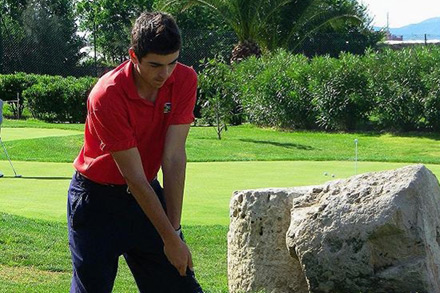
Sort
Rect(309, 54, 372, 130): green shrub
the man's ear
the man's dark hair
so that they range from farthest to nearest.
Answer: Rect(309, 54, 372, 130): green shrub
the man's ear
the man's dark hair

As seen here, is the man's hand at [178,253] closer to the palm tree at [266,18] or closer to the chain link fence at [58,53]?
the palm tree at [266,18]

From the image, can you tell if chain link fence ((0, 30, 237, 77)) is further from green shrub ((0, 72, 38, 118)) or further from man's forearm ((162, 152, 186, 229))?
man's forearm ((162, 152, 186, 229))

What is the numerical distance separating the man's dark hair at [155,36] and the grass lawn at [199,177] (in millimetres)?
3297

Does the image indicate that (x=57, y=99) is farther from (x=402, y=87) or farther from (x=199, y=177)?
(x=199, y=177)

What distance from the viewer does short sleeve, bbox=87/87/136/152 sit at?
359cm

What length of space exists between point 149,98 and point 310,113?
67.1 feet

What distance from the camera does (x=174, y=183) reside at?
378 centimetres

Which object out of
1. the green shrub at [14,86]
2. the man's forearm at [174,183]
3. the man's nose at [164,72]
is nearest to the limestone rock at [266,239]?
the man's forearm at [174,183]

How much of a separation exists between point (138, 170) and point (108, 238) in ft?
1.45

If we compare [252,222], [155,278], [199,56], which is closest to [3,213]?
[252,222]

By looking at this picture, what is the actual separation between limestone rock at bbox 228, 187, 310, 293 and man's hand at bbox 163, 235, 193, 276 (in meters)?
2.27

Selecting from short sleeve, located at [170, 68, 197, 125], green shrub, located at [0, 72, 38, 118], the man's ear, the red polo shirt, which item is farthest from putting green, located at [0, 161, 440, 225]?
green shrub, located at [0, 72, 38, 118]

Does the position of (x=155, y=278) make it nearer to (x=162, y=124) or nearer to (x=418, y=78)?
(x=162, y=124)

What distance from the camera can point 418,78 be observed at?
2206cm
